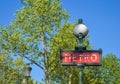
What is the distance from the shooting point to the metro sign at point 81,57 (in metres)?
10.8

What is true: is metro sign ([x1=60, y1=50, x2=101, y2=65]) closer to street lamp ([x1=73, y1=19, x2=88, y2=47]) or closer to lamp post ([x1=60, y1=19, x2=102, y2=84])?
lamp post ([x1=60, y1=19, x2=102, y2=84])

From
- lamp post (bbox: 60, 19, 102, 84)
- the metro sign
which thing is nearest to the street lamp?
lamp post (bbox: 60, 19, 102, 84)

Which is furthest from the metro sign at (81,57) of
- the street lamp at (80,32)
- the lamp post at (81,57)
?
the street lamp at (80,32)

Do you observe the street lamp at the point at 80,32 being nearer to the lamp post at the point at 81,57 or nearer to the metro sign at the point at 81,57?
the lamp post at the point at 81,57

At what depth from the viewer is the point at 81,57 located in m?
10.8

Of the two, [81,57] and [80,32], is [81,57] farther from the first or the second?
[80,32]

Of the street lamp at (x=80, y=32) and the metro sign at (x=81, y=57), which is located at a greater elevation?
the street lamp at (x=80, y=32)

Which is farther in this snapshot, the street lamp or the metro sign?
the metro sign

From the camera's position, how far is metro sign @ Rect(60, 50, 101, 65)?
35.4 feet

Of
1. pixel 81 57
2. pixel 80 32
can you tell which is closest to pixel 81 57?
pixel 81 57

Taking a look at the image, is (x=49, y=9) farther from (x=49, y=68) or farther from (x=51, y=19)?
(x=49, y=68)

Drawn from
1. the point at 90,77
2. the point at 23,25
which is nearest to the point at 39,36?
the point at 23,25

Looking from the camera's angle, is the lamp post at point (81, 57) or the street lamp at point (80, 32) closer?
the street lamp at point (80, 32)

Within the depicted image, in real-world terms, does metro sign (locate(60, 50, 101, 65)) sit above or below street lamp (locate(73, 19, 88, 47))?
below
